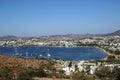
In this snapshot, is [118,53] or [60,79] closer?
[60,79]

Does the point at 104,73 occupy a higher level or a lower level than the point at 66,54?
higher

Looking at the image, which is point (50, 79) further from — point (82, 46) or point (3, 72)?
point (82, 46)

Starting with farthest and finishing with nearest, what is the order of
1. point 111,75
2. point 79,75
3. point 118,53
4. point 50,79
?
1. point 118,53
2. point 111,75
3. point 50,79
4. point 79,75

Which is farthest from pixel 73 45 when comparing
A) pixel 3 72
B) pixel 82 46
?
pixel 3 72

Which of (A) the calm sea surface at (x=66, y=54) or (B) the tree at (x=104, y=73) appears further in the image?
(A) the calm sea surface at (x=66, y=54)

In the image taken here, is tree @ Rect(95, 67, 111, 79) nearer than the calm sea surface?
Yes

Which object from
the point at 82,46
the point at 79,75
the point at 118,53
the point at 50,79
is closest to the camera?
the point at 79,75

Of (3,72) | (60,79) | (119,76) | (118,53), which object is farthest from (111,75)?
(118,53)

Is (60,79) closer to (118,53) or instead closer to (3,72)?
(3,72)

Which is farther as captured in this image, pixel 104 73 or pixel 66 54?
pixel 66 54
